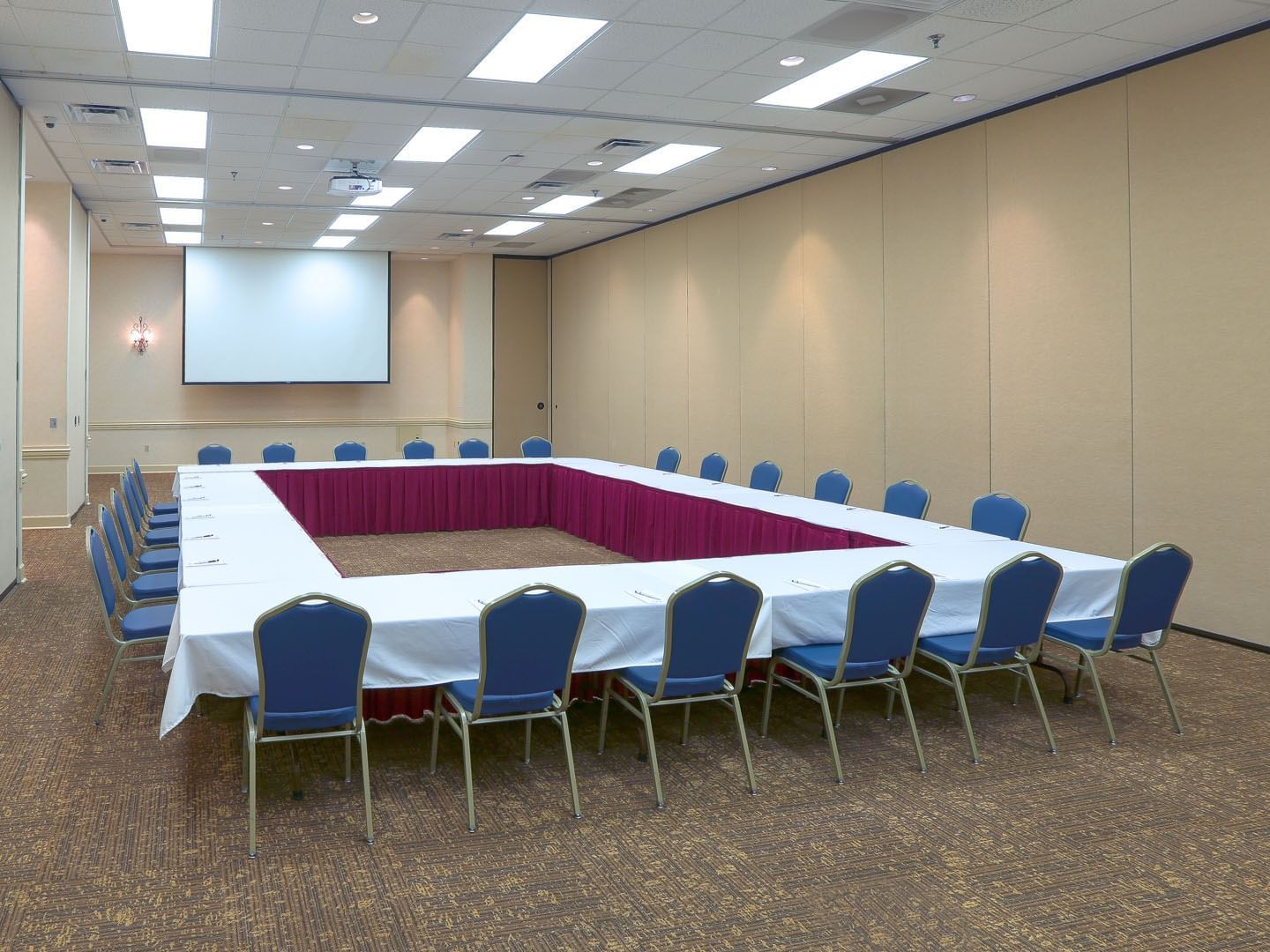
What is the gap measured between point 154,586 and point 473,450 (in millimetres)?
7081

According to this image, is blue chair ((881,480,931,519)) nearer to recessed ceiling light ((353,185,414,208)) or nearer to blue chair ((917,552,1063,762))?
blue chair ((917,552,1063,762))

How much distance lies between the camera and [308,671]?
359cm

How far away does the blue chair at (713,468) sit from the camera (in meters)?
10.0

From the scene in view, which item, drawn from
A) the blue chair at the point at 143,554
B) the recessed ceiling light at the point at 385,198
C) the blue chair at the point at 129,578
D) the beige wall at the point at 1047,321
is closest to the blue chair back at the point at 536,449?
the beige wall at the point at 1047,321

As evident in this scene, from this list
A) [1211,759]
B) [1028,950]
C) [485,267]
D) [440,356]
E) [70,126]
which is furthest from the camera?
[440,356]

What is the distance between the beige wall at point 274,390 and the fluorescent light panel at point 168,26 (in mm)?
10272

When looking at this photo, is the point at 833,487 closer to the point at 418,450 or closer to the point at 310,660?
the point at 310,660

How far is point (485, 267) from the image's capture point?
16734mm

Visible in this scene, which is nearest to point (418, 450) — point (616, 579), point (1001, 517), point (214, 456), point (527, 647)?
point (214, 456)

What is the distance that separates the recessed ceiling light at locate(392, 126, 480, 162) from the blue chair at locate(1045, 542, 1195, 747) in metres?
6.11

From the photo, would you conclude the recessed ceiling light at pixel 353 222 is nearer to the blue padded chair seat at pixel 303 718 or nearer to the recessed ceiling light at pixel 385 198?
the recessed ceiling light at pixel 385 198

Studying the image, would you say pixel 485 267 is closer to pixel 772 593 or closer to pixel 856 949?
pixel 772 593

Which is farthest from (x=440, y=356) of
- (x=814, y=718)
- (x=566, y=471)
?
(x=814, y=718)

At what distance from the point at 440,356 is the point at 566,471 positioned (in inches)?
300
